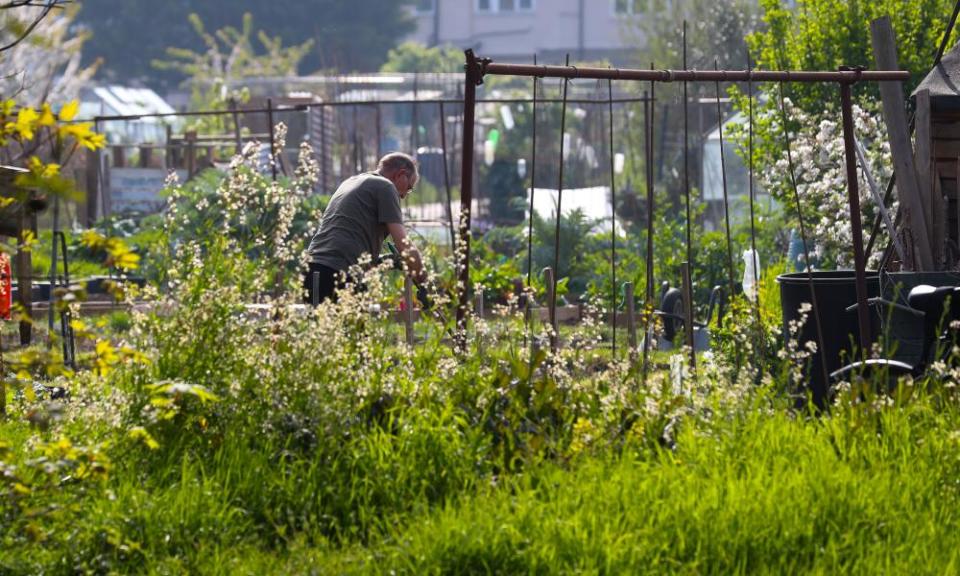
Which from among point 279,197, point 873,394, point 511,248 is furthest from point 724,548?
point 511,248

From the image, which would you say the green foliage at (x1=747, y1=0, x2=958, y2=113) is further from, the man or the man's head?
the man

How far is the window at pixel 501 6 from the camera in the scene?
68.9 metres

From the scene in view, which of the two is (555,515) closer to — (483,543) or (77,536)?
(483,543)

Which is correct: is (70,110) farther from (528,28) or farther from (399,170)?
(528,28)

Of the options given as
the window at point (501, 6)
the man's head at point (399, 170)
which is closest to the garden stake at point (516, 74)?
the man's head at point (399, 170)

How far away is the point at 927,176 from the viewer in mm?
7273

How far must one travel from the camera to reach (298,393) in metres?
4.45

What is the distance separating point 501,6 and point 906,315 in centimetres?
6465

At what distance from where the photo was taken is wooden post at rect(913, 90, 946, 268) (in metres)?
7.24

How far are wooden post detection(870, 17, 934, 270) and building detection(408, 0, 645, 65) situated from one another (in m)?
58.6

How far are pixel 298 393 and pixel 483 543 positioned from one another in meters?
1.00

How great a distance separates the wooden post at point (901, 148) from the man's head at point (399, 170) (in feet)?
8.16

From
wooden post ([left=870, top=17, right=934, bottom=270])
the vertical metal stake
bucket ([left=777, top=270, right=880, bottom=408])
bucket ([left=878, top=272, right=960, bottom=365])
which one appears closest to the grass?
the vertical metal stake

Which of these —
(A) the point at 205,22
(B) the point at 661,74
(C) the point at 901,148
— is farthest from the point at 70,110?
(A) the point at 205,22
